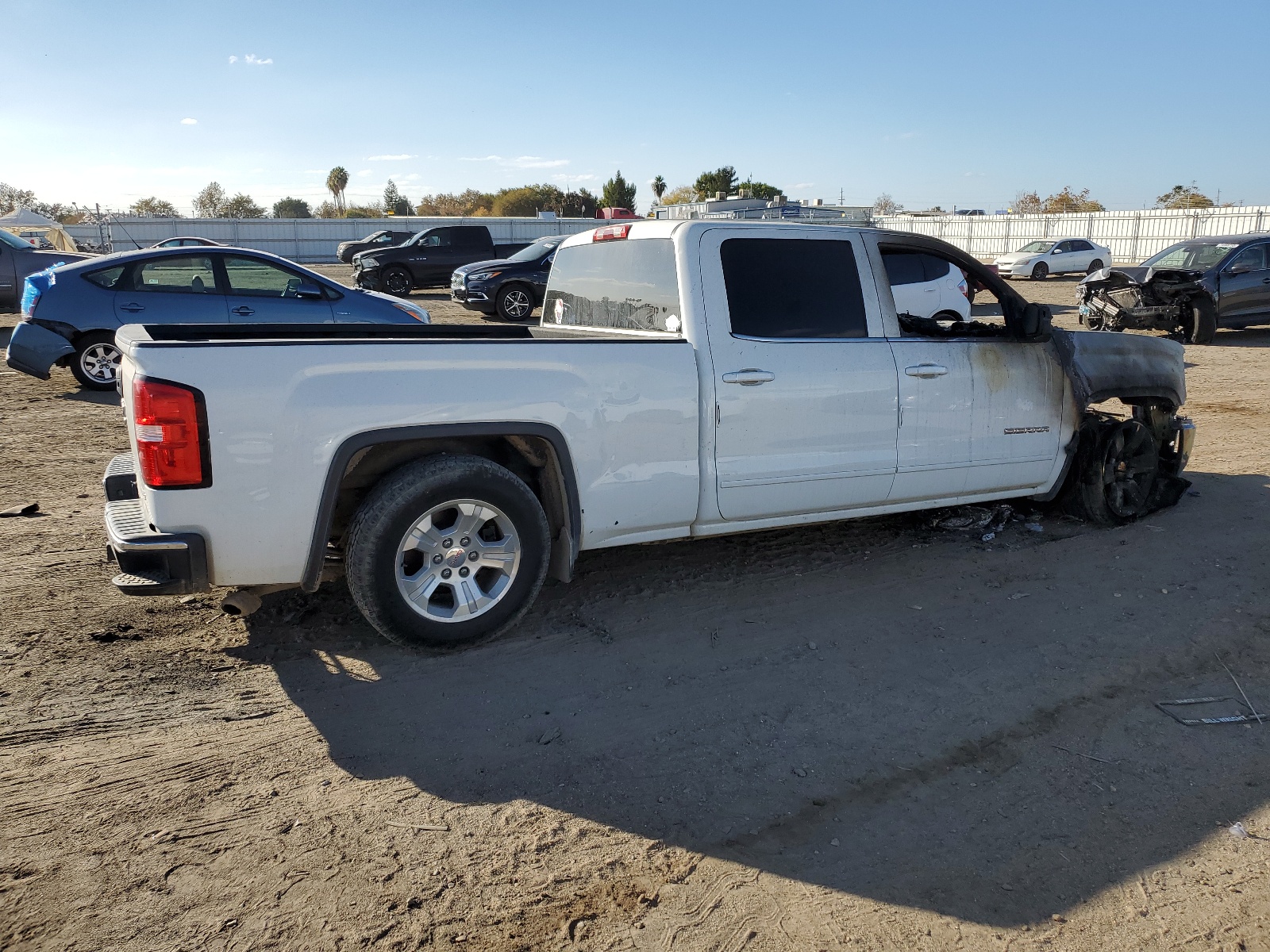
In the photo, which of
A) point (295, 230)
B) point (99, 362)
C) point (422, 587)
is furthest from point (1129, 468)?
point (295, 230)

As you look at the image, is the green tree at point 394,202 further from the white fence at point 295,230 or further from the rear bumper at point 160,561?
the rear bumper at point 160,561

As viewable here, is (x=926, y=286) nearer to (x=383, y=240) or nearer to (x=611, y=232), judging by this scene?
(x=611, y=232)

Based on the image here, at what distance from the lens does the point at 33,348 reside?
9781 mm

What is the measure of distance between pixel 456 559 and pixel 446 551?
6 centimetres

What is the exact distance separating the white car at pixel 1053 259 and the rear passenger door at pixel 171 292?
1077 inches

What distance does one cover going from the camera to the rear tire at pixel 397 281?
23781mm

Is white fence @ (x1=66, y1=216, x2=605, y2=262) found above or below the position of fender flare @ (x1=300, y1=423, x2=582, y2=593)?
above

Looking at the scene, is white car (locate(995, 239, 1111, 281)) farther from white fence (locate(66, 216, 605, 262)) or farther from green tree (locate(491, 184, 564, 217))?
green tree (locate(491, 184, 564, 217))

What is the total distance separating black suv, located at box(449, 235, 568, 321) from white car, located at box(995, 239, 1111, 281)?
772 inches

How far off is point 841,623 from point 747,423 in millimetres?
1108

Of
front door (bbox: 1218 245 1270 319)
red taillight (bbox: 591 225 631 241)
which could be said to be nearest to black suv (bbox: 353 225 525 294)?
front door (bbox: 1218 245 1270 319)

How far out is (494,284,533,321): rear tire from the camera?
17.8 m

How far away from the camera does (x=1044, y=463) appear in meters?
5.79

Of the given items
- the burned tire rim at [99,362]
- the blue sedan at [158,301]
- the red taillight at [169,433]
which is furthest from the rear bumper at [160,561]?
the burned tire rim at [99,362]
